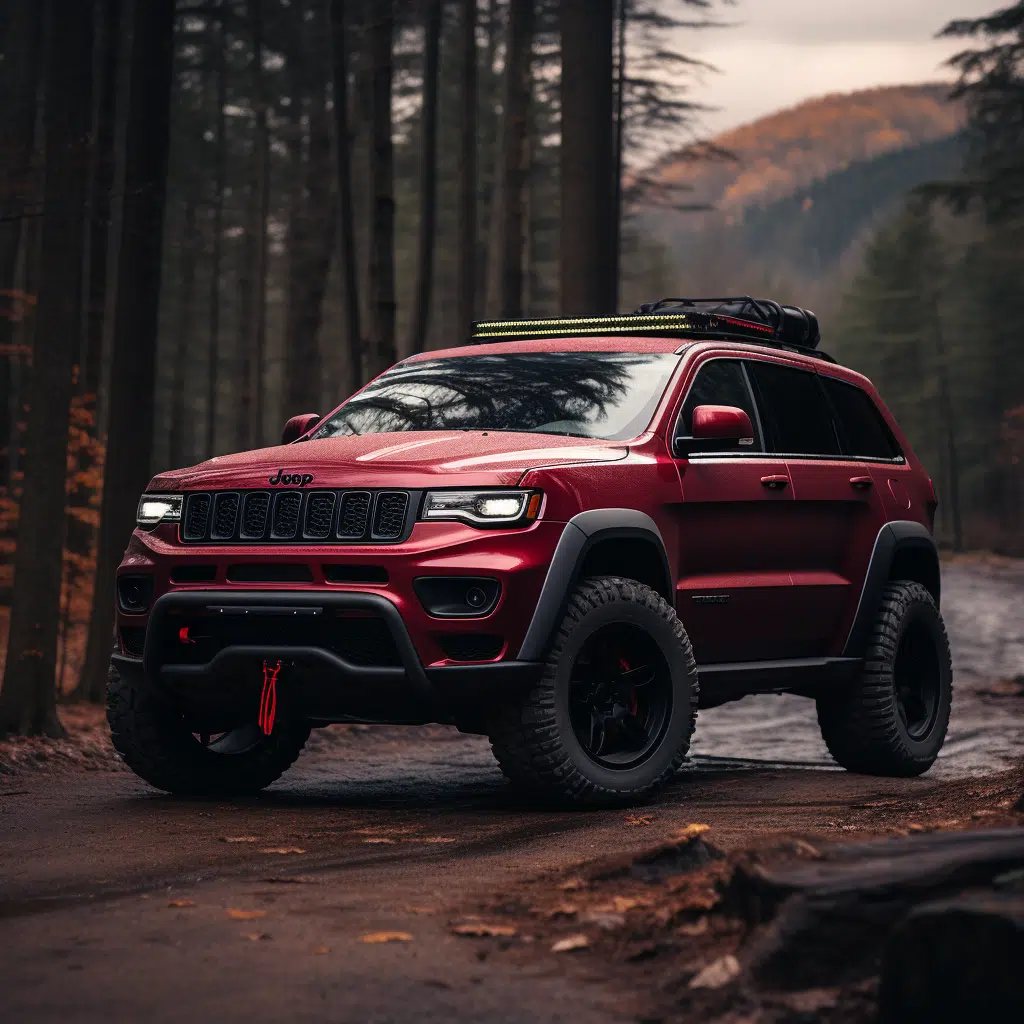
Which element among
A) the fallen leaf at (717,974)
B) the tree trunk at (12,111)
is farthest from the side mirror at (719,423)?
the tree trunk at (12,111)

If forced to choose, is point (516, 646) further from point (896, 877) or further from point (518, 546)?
point (896, 877)

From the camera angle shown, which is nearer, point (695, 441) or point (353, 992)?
point (353, 992)

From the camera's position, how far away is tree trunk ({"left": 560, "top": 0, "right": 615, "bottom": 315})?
1716cm

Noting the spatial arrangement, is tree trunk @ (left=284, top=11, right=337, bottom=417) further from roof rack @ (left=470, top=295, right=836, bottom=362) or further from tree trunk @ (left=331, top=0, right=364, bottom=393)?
roof rack @ (left=470, top=295, right=836, bottom=362)

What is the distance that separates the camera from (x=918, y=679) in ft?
35.4

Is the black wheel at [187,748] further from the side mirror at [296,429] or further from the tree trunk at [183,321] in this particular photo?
the tree trunk at [183,321]

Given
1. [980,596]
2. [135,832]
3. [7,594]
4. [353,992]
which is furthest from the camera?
[980,596]

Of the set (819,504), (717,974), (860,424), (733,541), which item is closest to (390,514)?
(733,541)

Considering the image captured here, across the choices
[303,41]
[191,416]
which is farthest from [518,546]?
[191,416]

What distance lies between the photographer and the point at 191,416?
6538 centimetres

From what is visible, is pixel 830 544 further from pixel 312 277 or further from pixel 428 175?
pixel 312 277

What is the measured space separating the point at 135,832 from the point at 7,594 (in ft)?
57.4

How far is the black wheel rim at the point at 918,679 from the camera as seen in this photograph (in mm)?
10609

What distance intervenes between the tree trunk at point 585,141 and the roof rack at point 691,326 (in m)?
6.02
